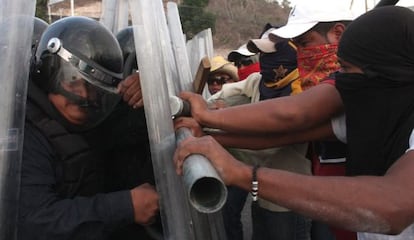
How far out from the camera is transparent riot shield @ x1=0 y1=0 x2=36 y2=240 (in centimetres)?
119

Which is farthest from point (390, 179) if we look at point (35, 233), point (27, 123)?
point (27, 123)

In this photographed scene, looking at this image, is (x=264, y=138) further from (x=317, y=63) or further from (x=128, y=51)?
(x=128, y=51)

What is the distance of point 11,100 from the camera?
3.96ft

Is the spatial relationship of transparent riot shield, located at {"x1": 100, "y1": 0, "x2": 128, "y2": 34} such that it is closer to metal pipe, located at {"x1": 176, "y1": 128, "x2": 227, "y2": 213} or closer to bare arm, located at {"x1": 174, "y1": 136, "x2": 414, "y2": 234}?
bare arm, located at {"x1": 174, "y1": 136, "x2": 414, "y2": 234}

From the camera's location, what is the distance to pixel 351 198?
1.17 meters

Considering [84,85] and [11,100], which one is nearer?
[11,100]

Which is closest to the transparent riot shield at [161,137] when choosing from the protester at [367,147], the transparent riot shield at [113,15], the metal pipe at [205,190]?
the protester at [367,147]

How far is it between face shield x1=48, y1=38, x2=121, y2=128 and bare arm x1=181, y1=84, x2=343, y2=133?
297mm

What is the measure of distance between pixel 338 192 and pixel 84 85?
0.91 m

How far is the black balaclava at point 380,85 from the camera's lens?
1377 mm

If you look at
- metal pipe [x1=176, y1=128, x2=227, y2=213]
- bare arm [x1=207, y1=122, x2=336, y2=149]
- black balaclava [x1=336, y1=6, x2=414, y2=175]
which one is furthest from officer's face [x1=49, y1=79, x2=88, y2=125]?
black balaclava [x1=336, y1=6, x2=414, y2=175]

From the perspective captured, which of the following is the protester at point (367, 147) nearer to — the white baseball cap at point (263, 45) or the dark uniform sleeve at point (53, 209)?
the dark uniform sleeve at point (53, 209)

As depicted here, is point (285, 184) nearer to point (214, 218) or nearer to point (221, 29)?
point (214, 218)

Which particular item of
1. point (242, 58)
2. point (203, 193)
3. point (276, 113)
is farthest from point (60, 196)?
point (242, 58)
